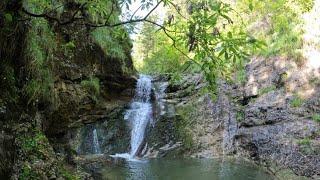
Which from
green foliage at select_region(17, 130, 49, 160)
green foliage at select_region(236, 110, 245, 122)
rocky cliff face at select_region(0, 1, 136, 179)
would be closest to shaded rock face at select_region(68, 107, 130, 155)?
rocky cliff face at select_region(0, 1, 136, 179)

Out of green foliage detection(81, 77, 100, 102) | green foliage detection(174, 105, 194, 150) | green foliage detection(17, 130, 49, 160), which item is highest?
green foliage detection(81, 77, 100, 102)

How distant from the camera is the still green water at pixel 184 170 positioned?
9.15 m

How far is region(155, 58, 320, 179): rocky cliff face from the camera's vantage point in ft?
31.8

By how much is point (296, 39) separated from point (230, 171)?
6446 millimetres

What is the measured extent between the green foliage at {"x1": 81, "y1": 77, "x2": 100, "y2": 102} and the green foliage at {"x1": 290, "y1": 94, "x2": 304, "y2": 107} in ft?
20.4

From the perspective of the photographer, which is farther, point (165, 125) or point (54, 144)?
point (165, 125)

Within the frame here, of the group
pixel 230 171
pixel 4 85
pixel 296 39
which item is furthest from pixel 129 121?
pixel 4 85

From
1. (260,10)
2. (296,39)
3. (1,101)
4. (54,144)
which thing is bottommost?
(54,144)

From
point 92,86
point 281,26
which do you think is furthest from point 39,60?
point 281,26

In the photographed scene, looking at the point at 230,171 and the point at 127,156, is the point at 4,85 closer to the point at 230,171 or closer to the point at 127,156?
the point at 230,171

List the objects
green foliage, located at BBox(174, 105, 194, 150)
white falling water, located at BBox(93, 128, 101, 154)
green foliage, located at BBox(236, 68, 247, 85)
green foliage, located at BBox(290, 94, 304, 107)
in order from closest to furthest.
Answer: green foliage, located at BBox(290, 94, 304, 107) → white falling water, located at BBox(93, 128, 101, 154) → green foliage, located at BBox(174, 105, 194, 150) → green foliage, located at BBox(236, 68, 247, 85)

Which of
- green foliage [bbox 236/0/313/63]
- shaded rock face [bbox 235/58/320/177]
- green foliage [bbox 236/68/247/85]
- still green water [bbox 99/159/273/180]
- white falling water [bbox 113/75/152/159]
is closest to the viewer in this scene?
still green water [bbox 99/159/273/180]

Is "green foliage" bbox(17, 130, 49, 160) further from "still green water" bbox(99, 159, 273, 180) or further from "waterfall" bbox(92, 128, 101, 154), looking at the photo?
"waterfall" bbox(92, 128, 101, 154)

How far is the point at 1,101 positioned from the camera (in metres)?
5.82
